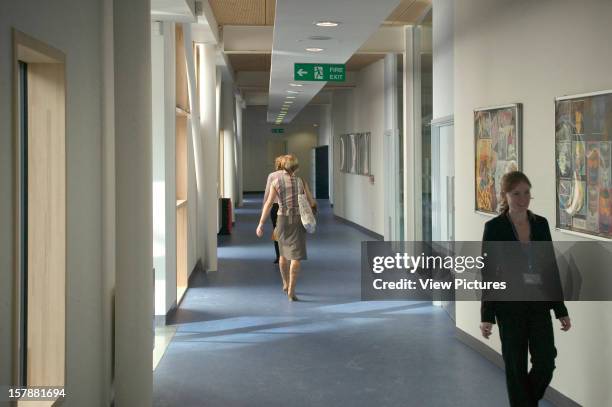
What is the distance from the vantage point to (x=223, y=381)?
6293mm

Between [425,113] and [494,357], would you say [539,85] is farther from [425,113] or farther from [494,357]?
[425,113]

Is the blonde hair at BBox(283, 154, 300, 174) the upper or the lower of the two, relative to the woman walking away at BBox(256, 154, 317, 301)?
upper

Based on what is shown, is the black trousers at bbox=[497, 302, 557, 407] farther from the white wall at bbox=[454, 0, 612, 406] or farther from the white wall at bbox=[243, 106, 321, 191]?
the white wall at bbox=[243, 106, 321, 191]

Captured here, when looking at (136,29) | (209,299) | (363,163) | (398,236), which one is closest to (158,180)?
(209,299)

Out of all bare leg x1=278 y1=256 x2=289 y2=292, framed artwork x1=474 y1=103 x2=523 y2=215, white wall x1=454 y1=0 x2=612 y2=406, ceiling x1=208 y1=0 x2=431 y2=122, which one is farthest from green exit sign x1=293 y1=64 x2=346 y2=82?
framed artwork x1=474 y1=103 x2=523 y2=215

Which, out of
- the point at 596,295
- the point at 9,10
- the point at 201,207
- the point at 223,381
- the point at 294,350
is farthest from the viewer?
the point at 201,207

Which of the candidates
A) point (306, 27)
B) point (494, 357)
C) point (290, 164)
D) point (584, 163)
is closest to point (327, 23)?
point (306, 27)

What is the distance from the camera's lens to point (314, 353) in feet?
23.6

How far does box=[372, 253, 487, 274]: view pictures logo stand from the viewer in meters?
7.81

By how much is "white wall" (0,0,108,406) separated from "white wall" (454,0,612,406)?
297cm

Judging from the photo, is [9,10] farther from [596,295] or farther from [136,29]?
[596,295]

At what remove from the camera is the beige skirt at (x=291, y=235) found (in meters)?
9.67

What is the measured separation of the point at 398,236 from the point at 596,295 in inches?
410

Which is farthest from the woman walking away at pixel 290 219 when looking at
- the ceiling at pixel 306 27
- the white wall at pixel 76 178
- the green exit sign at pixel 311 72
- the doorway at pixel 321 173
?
the doorway at pixel 321 173
